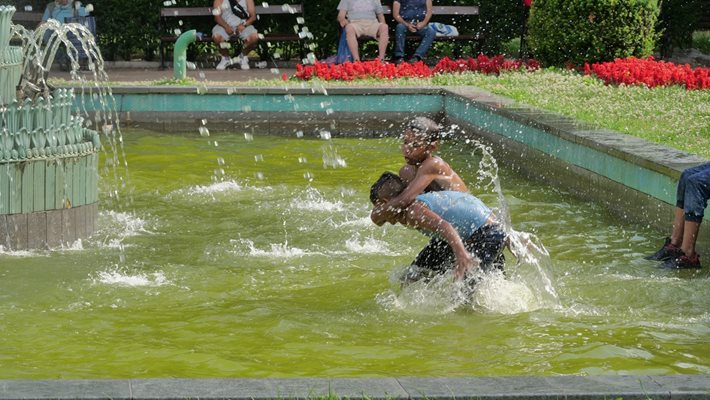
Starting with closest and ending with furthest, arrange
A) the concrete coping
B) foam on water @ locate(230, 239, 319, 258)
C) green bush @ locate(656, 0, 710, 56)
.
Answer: foam on water @ locate(230, 239, 319, 258)
the concrete coping
green bush @ locate(656, 0, 710, 56)

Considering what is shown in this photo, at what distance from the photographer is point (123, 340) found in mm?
6414

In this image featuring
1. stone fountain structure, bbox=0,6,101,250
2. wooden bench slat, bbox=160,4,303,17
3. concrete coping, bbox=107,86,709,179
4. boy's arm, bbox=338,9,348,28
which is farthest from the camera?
wooden bench slat, bbox=160,4,303,17

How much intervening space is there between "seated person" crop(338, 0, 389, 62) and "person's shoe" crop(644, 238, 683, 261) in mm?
10945

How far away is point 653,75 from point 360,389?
37.8 ft

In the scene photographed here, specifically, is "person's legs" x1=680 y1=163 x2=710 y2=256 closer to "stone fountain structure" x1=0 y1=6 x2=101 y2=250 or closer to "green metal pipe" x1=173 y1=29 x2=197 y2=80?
"stone fountain structure" x1=0 y1=6 x2=101 y2=250

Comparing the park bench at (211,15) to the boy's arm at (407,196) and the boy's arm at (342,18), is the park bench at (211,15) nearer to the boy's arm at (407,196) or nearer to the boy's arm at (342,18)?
the boy's arm at (342,18)

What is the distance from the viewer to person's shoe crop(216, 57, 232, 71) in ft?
63.9

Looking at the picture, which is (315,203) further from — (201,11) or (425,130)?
(201,11)

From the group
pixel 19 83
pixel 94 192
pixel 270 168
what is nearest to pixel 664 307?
pixel 94 192

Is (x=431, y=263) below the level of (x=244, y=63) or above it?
below

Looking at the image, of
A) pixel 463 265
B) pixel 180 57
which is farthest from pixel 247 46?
pixel 463 265

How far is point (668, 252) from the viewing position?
8.07 m

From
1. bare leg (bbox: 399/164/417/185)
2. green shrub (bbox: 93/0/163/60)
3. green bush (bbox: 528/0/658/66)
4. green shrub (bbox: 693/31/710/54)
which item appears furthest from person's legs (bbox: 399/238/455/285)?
green shrub (bbox: 693/31/710/54)

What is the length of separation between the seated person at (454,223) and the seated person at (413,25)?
12399 mm
